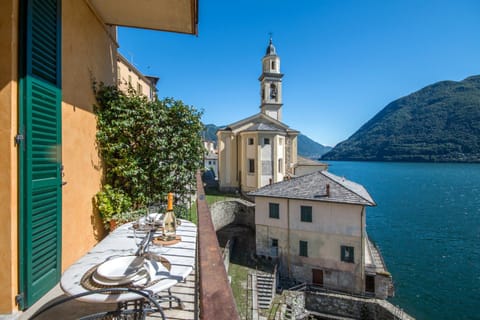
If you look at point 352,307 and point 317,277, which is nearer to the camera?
point 352,307

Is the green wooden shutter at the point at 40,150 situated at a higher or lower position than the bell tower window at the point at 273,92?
lower

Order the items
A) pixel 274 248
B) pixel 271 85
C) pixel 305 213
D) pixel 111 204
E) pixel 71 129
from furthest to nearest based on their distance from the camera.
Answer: pixel 271 85 → pixel 274 248 → pixel 305 213 → pixel 111 204 → pixel 71 129

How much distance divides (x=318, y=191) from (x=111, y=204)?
13.4 m

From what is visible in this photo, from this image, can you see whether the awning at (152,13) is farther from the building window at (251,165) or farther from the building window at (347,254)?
the building window at (251,165)

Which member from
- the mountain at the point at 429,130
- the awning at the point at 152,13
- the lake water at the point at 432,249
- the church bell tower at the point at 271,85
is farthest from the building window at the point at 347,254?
the mountain at the point at 429,130

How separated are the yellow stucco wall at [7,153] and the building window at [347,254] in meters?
15.5

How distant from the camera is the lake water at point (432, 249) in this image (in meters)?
17.6

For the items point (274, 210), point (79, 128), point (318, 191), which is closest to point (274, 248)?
point (274, 210)

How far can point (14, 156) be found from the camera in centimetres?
245

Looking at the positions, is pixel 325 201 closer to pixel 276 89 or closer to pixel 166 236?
pixel 166 236

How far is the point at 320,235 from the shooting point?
48.7 feet

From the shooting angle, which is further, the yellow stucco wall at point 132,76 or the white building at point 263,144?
the white building at point 263,144

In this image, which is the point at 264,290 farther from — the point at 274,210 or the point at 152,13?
the point at 152,13

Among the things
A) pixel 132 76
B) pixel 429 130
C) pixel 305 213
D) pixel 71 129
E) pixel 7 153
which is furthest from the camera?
pixel 429 130
